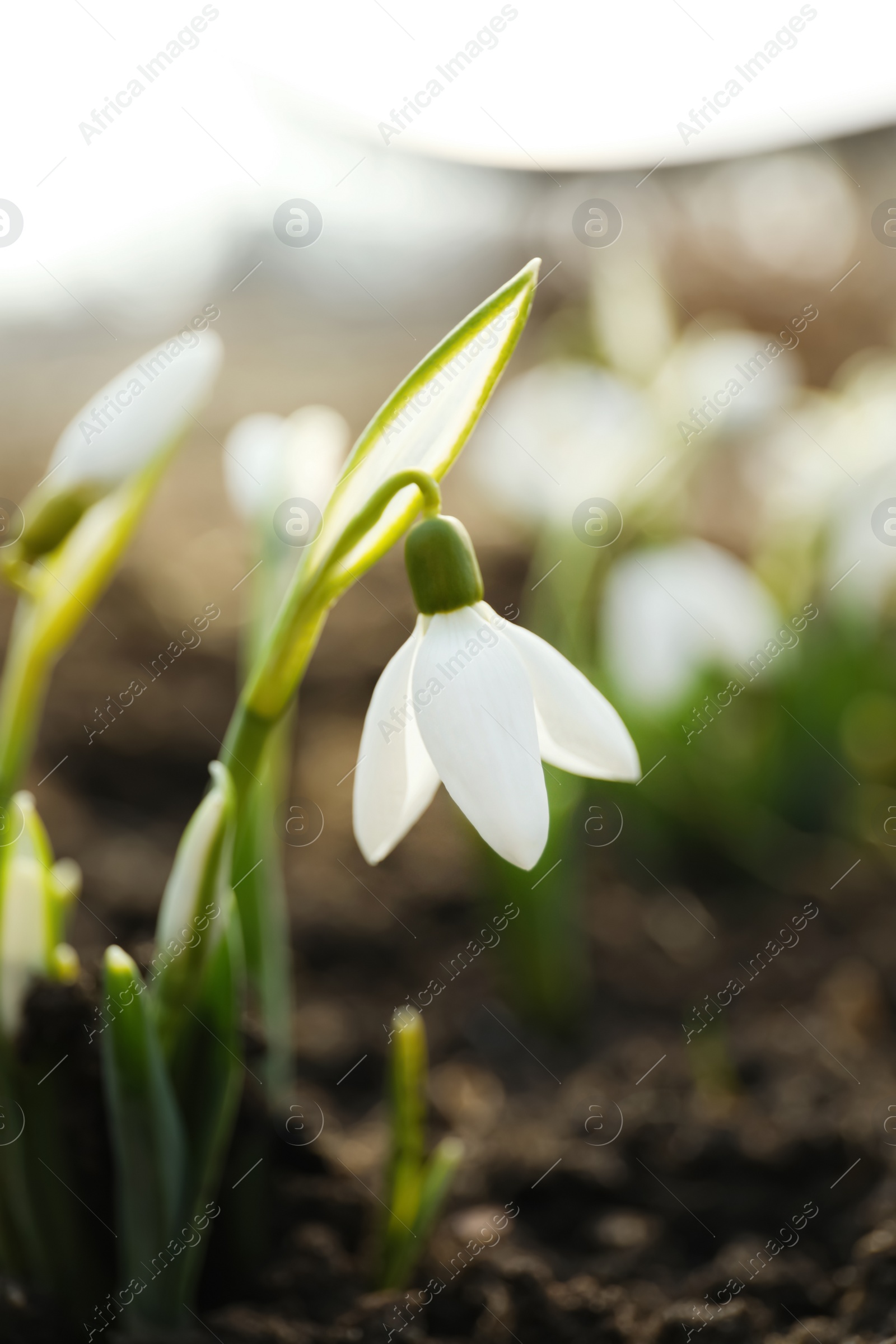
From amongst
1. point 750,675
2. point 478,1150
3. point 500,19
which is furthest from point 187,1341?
point 500,19

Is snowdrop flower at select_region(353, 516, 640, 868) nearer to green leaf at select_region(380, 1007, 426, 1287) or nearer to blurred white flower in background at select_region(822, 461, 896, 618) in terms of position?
green leaf at select_region(380, 1007, 426, 1287)

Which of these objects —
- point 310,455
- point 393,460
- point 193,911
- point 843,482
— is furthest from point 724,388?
point 193,911

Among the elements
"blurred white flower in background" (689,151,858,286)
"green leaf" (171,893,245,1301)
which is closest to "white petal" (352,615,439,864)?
"green leaf" (171,893,245,1301)

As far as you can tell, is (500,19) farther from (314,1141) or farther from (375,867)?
(314,1141)

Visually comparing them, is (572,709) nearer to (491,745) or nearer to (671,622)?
(491,745)

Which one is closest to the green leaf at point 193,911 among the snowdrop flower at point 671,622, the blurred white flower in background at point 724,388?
the snowdrop flower at point 671,622

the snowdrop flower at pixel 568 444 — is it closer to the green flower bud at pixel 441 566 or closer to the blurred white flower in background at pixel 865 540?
the blurred white flower in background at pixel 865 540
